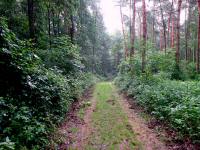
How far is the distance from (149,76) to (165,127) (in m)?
6.95

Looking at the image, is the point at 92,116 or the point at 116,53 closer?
the point at 92,116

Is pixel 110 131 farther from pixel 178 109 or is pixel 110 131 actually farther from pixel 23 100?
pixel 23 100

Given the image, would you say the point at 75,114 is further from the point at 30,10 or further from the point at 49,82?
the point at 30,10

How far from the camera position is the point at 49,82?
8.52m

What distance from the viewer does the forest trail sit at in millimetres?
5945

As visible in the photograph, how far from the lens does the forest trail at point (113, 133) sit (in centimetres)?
595

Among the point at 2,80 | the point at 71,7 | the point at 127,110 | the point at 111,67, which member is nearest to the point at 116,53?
the point at 111,67

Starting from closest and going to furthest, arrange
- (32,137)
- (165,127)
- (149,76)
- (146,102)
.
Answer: (32,137)
(165,127)
(146,102)
(149,76)

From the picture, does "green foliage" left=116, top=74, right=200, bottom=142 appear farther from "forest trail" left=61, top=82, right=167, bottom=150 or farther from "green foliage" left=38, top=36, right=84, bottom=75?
"green foliage" left=38, top=36, right=84, bottom=75

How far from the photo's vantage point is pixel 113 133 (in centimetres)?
692

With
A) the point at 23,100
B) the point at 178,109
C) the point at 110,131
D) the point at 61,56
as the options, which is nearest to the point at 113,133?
the point at 110,131

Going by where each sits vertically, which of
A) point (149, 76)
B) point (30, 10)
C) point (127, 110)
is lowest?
point (127, 110)

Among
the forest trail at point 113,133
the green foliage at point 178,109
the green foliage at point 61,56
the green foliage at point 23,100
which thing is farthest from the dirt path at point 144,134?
the green foliage at point 61,56

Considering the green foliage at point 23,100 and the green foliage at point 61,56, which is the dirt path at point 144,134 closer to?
the green foliage at point 23,100
